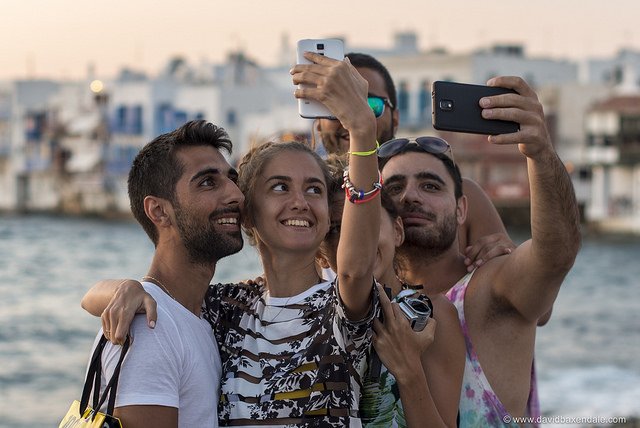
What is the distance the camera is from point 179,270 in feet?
13.8

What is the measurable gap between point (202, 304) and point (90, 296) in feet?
1.39

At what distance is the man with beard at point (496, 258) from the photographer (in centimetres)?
399

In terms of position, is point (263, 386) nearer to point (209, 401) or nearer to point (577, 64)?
point (209, 401)

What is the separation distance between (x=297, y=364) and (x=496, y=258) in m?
1.16

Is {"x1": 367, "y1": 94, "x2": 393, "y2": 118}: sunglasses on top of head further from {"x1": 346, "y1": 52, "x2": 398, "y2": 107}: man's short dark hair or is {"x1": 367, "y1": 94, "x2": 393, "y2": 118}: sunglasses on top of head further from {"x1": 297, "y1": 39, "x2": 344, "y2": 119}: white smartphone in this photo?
{"x1": 297, "y1": 39, "x2": 344, "y2": 119}: white smartphone

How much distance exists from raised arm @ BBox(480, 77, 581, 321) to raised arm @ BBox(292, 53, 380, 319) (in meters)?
0.45

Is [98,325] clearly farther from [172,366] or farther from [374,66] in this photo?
[172,366]

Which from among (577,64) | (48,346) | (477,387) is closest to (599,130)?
(577,64)

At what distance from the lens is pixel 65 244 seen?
67.8 m

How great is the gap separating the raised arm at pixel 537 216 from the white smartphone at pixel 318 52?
51cm

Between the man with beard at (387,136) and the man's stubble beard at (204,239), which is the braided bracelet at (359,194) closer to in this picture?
the man's stubble beard at (204,239)

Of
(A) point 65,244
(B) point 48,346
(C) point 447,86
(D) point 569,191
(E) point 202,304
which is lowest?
(A) point 65,244

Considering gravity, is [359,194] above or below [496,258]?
above

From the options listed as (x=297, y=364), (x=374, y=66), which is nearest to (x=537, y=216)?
(x=297, y=364)
